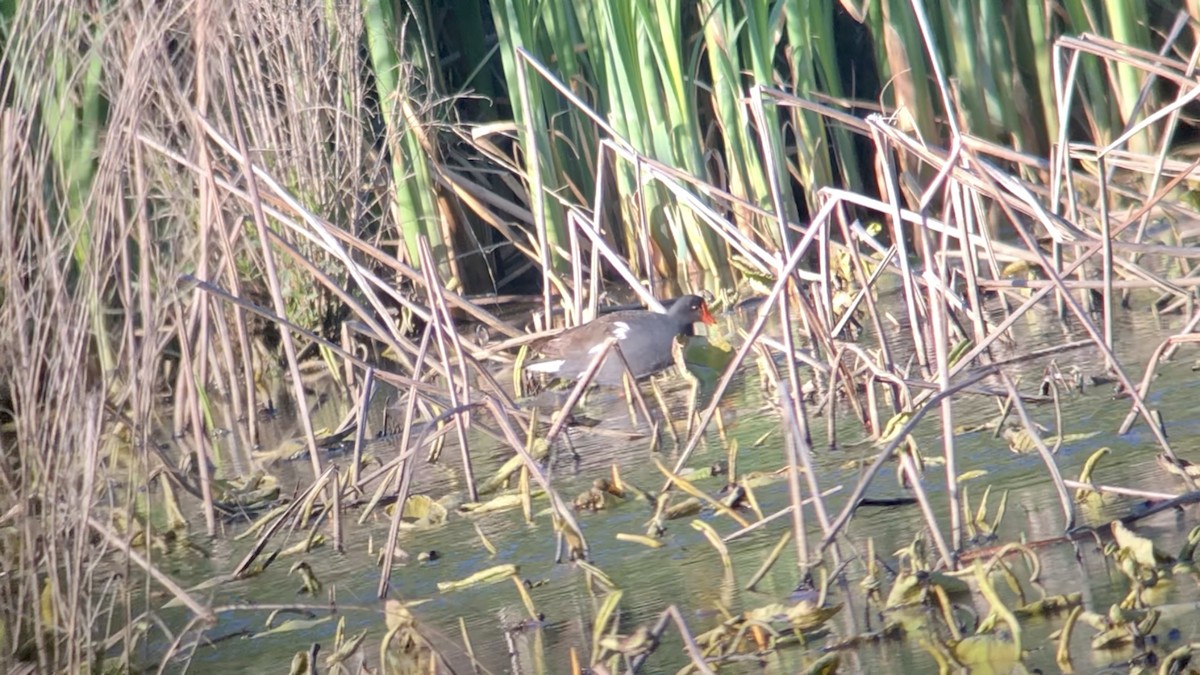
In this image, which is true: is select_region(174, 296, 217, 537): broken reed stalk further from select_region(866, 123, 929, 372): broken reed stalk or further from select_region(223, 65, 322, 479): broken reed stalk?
select_region(866, 123, 929, 372): broken reed stalk

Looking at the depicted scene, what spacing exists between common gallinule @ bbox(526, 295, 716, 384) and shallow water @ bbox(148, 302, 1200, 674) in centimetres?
89

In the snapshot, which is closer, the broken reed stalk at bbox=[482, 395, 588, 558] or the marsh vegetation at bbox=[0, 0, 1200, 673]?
the marsh vegetation at bbox=[0, 0, 1200, 673]

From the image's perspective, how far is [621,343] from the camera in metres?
6.43

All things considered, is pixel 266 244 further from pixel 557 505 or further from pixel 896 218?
pixel 896 218

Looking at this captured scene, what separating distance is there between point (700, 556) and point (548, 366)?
2.53 metres

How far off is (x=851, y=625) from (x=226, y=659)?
1473 mm

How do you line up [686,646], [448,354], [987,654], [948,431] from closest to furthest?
[987,654] → [686,646] → [948,431] → [448,354]

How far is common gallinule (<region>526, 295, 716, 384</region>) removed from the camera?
6336 millimetres

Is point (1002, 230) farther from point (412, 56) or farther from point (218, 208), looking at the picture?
point (218, 208)

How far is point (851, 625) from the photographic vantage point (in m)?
3.27

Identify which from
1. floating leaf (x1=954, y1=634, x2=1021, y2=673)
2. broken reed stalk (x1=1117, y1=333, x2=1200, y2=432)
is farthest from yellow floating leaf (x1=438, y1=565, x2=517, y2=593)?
broken reed stalk (x1=1117, y1=333, x2=1200, y2=432)

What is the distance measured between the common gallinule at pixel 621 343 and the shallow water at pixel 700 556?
2.90 ft

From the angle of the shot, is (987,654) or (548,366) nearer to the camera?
(987,654)

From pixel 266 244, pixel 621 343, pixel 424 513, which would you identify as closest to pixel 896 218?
pixel 424 513
